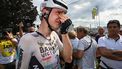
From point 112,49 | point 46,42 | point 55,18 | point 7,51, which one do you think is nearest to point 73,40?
point 112,49

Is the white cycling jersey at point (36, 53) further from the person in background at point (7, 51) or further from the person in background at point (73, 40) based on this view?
the person in background at point (7, 51)

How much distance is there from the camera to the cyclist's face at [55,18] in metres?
3.98

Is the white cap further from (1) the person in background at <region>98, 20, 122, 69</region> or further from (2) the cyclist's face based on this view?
(1) the person in background at <region>98, 20, 122, 69</region>

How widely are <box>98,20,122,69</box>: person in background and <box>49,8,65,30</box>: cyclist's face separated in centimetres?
263

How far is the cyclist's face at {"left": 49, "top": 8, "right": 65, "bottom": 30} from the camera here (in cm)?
398

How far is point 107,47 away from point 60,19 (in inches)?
109

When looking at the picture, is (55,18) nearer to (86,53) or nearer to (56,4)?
(56,4)

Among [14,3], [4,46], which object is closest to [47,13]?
[4,46]

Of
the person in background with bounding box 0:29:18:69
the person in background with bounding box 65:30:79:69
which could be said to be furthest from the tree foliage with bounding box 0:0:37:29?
the person in background with bounding box 65:30:79:69

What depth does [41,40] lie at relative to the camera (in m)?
4.02

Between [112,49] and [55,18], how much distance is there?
2.80 meters

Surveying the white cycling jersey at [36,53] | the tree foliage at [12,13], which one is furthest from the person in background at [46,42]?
the tree foliage at [12,13]

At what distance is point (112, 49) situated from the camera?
6.54m

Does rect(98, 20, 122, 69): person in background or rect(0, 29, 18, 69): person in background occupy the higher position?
rect(98, 20, 122, 69): person in background
